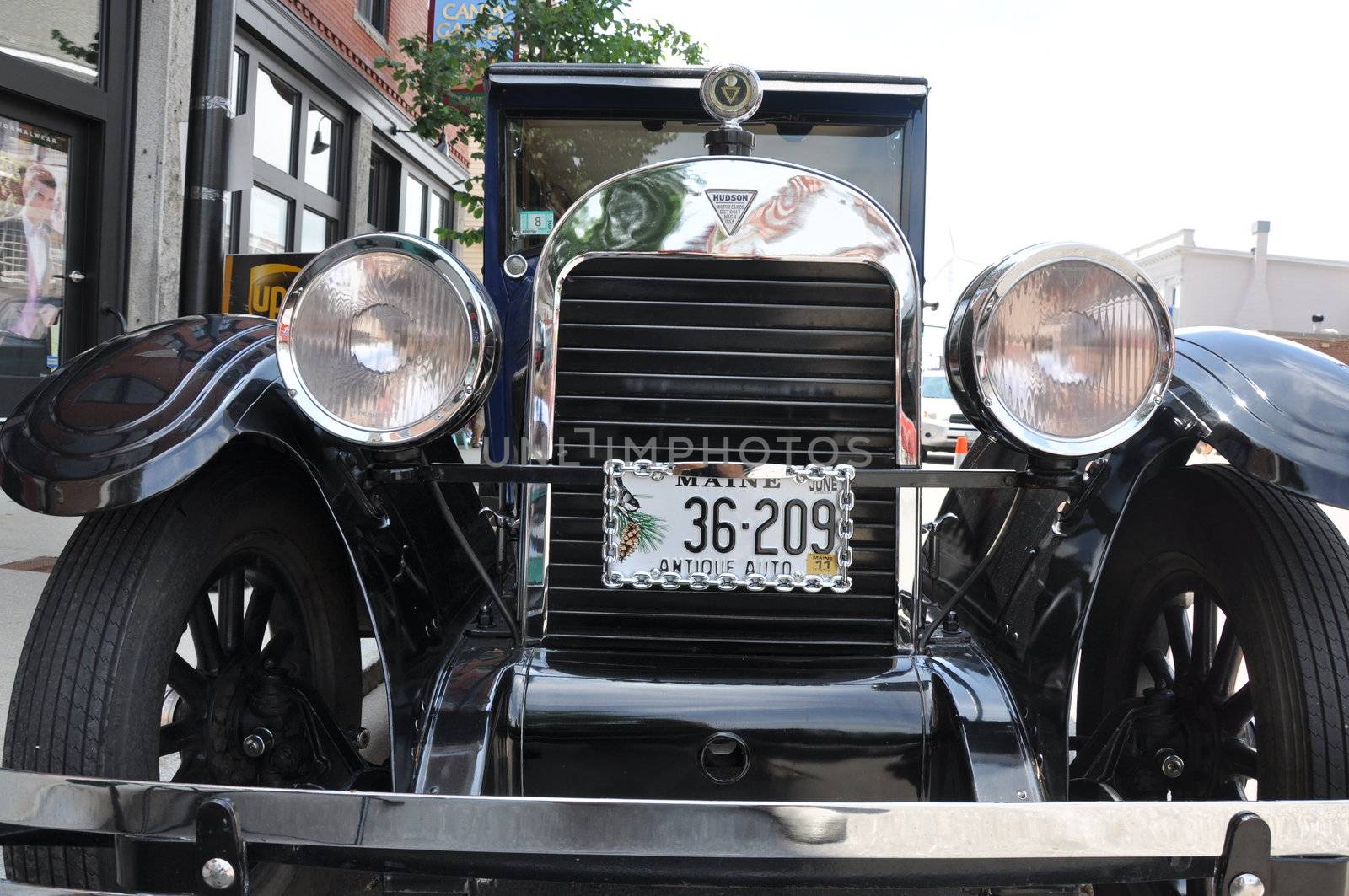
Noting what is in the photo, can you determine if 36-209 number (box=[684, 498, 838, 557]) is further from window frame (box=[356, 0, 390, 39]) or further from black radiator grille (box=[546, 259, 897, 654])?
window frame (box=[356, 0, 390, 39])

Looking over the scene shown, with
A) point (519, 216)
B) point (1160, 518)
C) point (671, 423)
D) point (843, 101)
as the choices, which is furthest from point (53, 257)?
point (1160, 518)

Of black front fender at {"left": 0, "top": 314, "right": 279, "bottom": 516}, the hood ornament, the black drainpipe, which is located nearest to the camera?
black front fender at {"left": 0, "top": 314, "right": 279, "bottom": 516}

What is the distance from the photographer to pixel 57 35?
643cm

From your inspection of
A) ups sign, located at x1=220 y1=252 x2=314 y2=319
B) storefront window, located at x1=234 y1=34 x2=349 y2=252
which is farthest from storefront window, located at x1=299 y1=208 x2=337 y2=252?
ups sign, located at x1=220 y1=252 x2=314 y2=319

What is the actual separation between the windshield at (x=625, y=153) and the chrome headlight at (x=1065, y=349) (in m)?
1.25

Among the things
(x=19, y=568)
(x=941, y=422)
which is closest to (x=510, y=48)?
(x=19, y=568)

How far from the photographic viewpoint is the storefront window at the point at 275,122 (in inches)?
360

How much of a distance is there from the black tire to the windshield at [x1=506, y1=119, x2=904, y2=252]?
1385 millimetres

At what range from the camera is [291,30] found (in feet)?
30.5

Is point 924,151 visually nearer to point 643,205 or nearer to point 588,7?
point 643,205

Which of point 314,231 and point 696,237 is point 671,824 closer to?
point 696,237

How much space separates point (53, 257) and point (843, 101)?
5.72 metres

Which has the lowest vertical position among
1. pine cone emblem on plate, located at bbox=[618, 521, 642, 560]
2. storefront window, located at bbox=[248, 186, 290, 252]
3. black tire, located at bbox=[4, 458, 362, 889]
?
black tire, located at bbox=[4, 458, 362, 889]

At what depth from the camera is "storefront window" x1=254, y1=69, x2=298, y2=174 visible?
9141 millimetres
